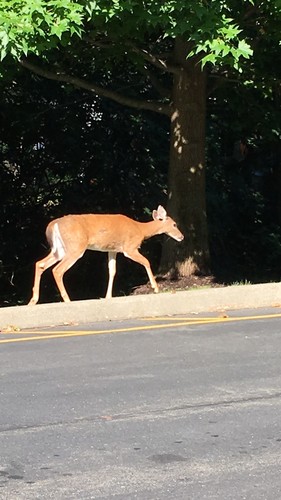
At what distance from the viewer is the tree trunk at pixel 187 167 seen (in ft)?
47.1

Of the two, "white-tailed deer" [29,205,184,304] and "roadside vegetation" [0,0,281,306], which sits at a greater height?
"roadside vegetation" [0,0,281,306]

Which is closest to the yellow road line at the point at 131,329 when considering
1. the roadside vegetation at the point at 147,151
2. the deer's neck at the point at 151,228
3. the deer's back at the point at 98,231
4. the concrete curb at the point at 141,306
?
the concrete curb at the point at 141,306

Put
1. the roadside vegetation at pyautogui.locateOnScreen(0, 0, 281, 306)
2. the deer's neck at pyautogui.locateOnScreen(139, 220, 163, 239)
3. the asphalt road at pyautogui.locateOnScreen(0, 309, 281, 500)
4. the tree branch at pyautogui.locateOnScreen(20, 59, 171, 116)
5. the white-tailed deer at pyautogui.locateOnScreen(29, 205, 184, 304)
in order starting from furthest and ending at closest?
the roadside vegetation at pyautogui.locateOnScreen(0, 0, 281, 306), the tree branch at pyautogui.locateOnScreen(20, 59, 171, 116), the deer's neck at pyautogui.locateOnScreen(139, 220, 163, 239), the white-tailed deer at pyautogui.locateOnScreen(29, 205, 184, 304), the asphalt road at pyautogui.locateOnScreen(0, 309, 281, 500)

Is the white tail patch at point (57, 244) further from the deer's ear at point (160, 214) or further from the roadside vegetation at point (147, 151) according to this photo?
the roadside vegetation at point (147, 151)

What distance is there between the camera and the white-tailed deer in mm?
12414

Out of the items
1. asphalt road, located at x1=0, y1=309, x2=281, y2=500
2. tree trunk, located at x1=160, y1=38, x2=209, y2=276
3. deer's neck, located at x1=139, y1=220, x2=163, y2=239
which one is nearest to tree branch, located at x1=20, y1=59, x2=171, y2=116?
tree trunk, located at x1=160, y1=38, x2=209, y2=276

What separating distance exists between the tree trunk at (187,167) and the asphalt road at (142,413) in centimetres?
418

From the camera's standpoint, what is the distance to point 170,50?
16.1 meters

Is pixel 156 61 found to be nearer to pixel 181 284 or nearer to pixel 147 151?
pixel 181 284

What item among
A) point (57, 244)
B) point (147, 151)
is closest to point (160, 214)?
point (57, 244)

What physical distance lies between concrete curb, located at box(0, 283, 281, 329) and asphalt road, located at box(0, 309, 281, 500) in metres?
0.44

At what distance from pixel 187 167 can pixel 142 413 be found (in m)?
7.97

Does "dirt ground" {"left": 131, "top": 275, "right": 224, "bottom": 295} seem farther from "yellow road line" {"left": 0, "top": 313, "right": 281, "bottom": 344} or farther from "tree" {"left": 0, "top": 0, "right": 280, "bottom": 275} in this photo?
"yellow road line" {"left": 0, "top": 313, "right": 281, "bottom": 344}

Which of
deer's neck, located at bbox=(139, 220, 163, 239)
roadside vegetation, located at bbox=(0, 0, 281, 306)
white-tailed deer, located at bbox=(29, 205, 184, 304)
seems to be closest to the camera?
white-tailed deer, located at bbox=(29, 205, 184, 304)
